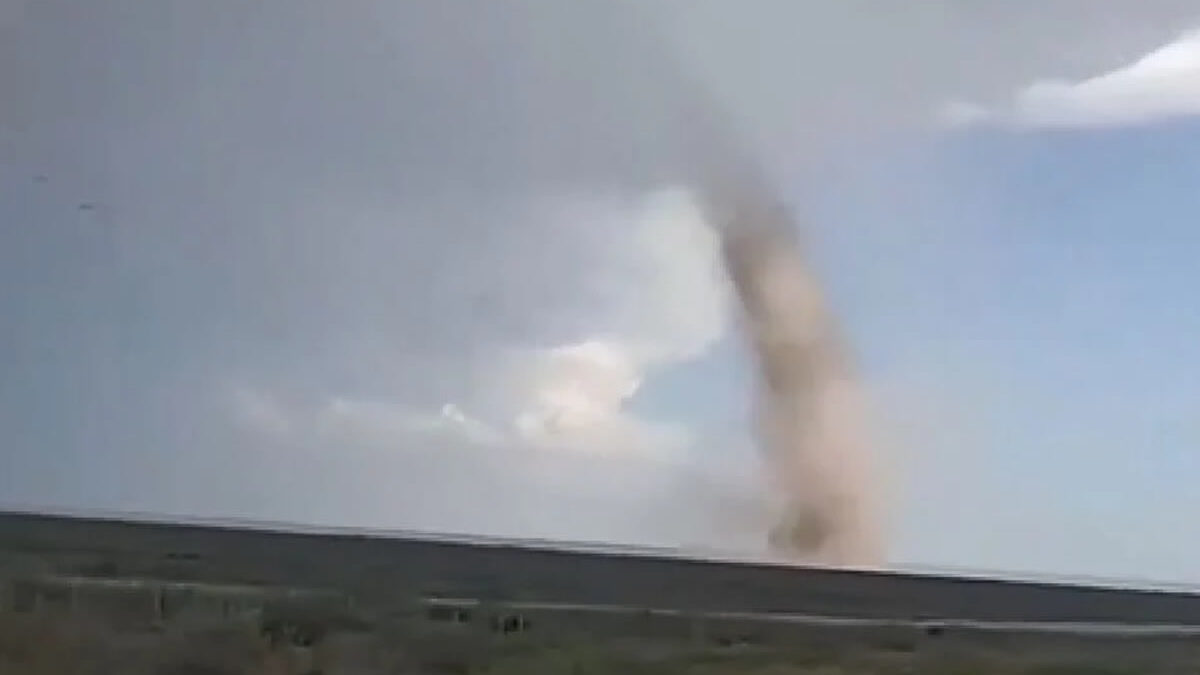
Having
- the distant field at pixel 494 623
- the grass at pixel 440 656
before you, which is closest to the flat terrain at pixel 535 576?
the distant field at pixel 494 623

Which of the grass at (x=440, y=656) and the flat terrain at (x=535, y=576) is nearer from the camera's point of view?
the grass at (x=440, y=656)

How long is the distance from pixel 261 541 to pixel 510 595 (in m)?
52.6

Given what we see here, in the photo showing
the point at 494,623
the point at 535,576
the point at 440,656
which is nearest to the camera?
the point at 440,656

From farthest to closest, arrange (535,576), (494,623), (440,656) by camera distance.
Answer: (535,576) → (494,623) → (440,656)

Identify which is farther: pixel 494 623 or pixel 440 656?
pixel 494 623

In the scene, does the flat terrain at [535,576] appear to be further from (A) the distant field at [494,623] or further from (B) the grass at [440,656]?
(B) the grass at [440,656]

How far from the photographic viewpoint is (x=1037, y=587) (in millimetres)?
100688

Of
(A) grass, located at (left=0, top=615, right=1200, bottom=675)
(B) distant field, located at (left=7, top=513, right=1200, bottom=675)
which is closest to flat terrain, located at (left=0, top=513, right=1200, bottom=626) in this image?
(B) distant field, located at (left=7, top=513, right=1200, bottom=675)

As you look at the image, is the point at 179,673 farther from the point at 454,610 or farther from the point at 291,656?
the point at 454,610

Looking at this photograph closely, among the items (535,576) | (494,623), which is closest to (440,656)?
(494,623)

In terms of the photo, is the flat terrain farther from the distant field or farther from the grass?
the grass

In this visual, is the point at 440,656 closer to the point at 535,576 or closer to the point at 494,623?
the point at 494,623

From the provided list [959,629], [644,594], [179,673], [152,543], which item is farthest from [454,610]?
[152,543]

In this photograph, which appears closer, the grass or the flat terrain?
the grass
